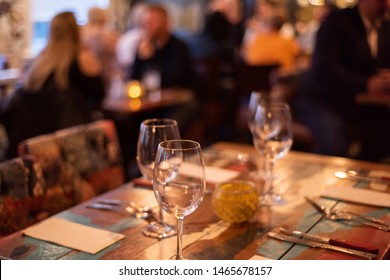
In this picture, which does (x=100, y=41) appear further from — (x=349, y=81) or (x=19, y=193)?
(x=19, y=193)

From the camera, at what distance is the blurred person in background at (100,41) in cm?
575

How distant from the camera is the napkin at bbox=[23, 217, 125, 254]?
4.50 feet

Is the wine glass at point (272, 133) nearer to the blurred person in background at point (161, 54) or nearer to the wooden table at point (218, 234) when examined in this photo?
the wooden table at point (218, 234)

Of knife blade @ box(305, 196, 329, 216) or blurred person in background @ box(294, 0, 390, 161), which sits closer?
knife blade @ box(305, 196, 329, 216)

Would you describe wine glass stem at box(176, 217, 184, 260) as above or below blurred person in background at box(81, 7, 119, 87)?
below

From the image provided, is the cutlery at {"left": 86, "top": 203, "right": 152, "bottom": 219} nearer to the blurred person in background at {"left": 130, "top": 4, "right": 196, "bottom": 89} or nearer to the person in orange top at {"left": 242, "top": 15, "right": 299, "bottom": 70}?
the blurred person in background at {"left": 130, "top": 4, "right": 196, "bottom": 89}

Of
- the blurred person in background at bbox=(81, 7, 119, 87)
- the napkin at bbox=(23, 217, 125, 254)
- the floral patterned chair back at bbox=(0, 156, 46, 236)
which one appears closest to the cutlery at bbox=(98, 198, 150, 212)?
the napkin at bbox=(23, 217, 125, 254)

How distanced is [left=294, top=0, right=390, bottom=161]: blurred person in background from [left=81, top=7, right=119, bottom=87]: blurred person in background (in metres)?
2.60

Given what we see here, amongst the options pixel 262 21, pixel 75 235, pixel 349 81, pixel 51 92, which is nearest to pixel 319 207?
pixel 75 235

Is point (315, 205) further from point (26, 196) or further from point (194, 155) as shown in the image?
point (26, 196)

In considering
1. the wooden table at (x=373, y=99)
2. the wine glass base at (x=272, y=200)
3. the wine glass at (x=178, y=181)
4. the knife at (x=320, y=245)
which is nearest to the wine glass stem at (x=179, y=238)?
the wine glass at (x=178, y=181)

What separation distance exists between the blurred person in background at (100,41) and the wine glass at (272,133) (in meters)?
3.99

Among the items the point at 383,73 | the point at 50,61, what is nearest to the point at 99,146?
the point at 50,61

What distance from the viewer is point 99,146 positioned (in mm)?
2252
